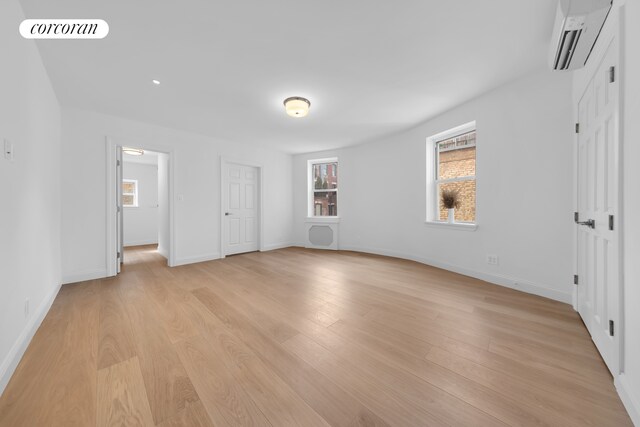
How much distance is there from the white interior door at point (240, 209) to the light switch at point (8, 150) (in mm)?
3255

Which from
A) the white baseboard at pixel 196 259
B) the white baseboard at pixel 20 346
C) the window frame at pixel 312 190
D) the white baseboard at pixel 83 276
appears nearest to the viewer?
the white baseboard at pixel 20 346

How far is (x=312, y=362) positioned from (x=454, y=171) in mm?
3508

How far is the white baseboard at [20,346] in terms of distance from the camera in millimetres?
1343

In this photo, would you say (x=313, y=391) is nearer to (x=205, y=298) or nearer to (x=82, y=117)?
(x=205, y=298)

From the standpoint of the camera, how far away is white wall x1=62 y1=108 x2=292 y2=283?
3230mm

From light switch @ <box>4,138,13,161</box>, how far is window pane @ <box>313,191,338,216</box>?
4.91 meters

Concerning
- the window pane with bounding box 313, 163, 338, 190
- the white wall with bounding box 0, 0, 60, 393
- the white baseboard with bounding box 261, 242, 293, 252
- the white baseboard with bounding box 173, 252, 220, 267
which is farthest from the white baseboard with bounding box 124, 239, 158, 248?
the window pane with bounding box 313, 163, 338, 190

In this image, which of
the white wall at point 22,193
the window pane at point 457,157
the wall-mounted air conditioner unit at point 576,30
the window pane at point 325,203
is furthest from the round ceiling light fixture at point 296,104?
the window pane at point 325,203

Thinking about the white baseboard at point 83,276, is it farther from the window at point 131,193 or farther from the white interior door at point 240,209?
the window at point 131,193

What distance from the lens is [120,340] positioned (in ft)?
5.85

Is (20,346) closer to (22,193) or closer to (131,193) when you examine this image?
(22,193)

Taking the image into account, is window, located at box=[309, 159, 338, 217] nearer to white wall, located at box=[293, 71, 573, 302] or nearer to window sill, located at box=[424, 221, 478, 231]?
white wall, located at box=[293, 71, 573, 302]

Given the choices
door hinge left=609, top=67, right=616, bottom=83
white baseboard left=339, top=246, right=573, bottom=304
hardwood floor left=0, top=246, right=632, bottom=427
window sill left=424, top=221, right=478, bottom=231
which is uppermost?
door hinge left=609, top=67, right=616, bottom=83

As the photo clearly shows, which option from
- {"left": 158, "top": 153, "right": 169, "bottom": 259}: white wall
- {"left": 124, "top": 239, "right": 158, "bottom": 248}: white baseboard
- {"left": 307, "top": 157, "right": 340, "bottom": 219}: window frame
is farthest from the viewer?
{"left": 124, "top": 239, "right": 158, "bottom": 248}: white baseboard
